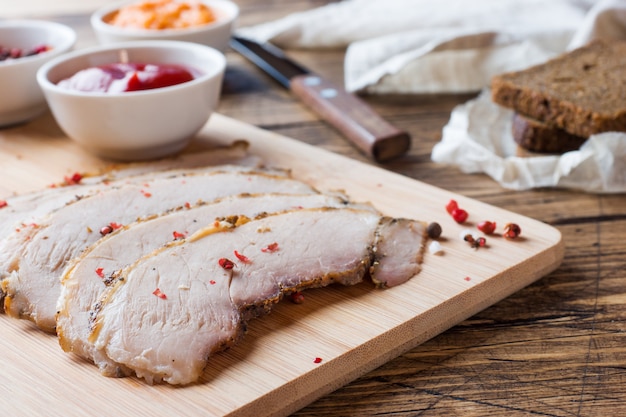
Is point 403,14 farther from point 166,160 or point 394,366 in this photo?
point 394,366

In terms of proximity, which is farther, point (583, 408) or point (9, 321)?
point (9, 321)

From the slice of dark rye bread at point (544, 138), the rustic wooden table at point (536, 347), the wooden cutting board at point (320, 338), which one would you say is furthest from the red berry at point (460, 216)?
the slice of dark rye bread at point (544, 138)

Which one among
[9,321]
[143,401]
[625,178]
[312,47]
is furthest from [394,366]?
[312,47]

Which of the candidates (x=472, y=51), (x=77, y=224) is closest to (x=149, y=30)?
(x=472, y=51)

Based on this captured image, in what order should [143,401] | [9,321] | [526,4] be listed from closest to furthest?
[143,401] → [9,321] → [526,4]

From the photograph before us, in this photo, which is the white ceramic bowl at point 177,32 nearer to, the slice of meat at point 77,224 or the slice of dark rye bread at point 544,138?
the slice of meat at point 77,224

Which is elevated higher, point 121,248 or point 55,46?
point 55,46

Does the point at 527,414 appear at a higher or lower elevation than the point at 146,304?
lower

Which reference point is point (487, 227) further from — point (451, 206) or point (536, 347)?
point (536, 347)
